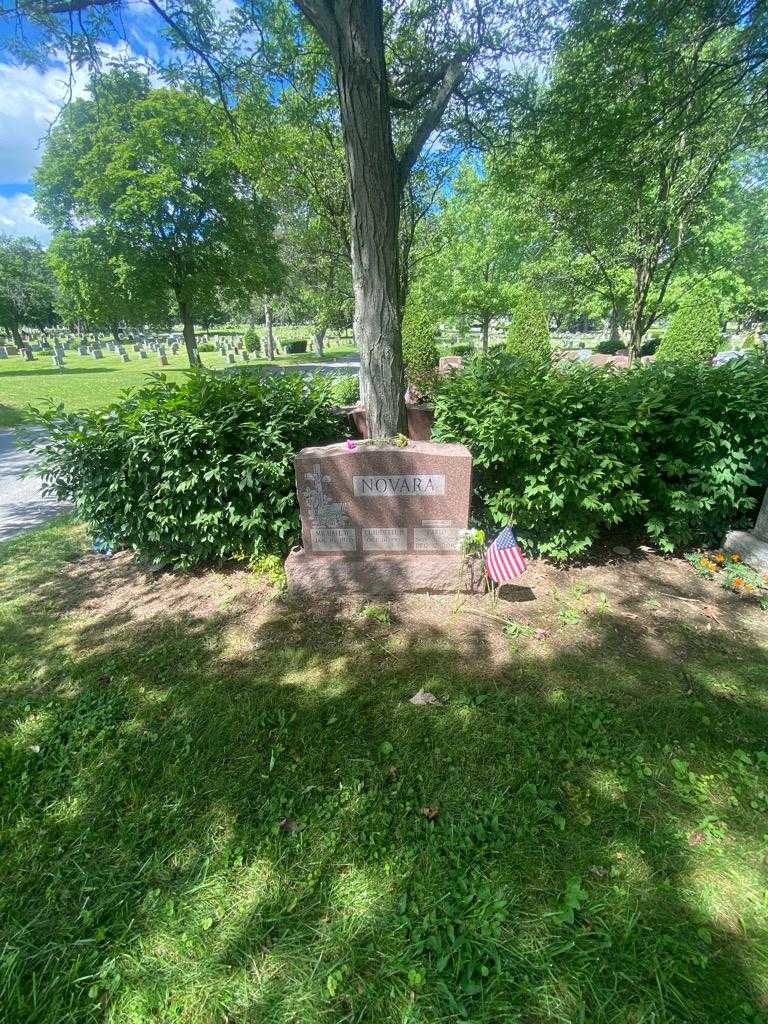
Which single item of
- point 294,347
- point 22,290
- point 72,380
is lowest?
point 72,380

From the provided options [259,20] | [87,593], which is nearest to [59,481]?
[87,593]

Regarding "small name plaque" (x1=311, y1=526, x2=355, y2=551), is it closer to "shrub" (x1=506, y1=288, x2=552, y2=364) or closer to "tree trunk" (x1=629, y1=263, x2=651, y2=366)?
"tree trunk" (x1=629, y1=263, x2=651, y2=366)

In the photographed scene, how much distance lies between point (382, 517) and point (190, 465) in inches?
65.7

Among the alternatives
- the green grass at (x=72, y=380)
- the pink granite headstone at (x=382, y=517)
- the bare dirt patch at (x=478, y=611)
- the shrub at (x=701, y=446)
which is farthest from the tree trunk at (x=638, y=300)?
the green grass at (x=72, y=380)

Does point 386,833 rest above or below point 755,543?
below

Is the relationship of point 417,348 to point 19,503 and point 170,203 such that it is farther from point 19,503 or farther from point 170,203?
point 170,203

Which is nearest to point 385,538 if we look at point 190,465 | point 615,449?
point 190,465

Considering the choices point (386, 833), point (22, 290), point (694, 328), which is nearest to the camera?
point (386, 833)

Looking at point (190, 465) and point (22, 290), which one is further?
point (22, 290)

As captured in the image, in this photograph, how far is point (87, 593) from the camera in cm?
388

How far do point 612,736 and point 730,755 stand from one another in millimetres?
557

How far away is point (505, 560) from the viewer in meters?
3.29

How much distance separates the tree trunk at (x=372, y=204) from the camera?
322cm

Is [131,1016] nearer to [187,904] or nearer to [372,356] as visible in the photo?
[187,904]
